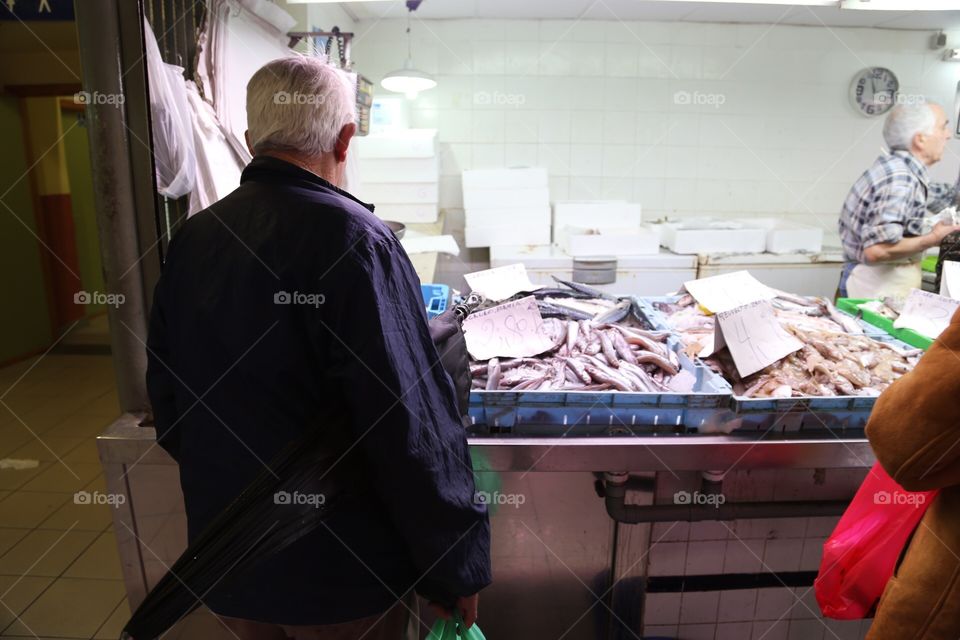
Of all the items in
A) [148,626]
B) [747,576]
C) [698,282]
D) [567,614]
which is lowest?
[567,614]

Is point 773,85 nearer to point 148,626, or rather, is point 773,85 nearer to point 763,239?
point 763,239

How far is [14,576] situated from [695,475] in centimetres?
313

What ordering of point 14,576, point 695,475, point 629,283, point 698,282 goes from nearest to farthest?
point 695,475 < point 698,282 < point 14,576 < point 629,283

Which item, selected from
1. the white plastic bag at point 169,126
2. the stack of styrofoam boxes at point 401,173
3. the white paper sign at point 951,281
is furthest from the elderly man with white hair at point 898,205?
the white plastic bag at point 169,126

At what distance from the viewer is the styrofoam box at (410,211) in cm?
497

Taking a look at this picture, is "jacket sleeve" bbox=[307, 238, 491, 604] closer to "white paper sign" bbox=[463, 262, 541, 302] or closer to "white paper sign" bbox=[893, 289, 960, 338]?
"white paper sign" bbox=[463, 262, 541, 302]

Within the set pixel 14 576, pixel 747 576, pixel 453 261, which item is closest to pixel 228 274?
pixel 747 576

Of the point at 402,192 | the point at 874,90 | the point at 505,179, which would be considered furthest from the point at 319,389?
the point at 874,90

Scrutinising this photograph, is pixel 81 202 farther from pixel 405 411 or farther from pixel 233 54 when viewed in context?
pixel 405 411

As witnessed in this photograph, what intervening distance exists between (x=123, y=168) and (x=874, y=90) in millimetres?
6310

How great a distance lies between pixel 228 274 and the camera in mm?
1238

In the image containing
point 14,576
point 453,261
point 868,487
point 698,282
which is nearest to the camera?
point 868,487

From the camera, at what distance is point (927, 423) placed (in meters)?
1.16

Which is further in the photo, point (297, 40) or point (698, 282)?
point (297, 40)
